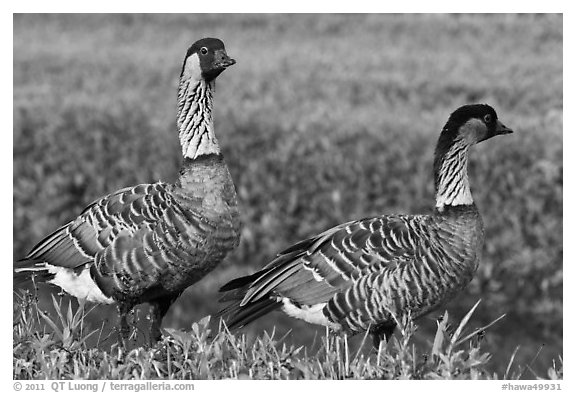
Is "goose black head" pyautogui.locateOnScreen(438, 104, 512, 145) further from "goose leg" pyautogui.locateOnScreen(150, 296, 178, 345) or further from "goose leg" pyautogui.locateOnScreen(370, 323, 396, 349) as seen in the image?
"goose leg" pyautogui.locateOnScreen(150, 296, 178, 345)

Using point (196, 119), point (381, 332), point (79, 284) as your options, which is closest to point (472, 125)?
point (381, 332)

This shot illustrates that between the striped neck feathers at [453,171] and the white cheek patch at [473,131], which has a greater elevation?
the white cheek patch at [473,131]

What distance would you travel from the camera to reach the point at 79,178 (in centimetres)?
959

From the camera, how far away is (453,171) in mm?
5969

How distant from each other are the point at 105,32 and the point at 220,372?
25.1 feet

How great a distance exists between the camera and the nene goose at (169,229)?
5.64m

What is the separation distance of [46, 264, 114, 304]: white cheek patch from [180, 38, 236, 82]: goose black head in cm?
144

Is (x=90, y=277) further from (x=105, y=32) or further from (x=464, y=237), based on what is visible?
(x=105, y=32)

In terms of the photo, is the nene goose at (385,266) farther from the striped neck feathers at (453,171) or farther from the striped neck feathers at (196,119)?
the striped neck feathers at (196,119)

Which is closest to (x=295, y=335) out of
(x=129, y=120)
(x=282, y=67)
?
(x=129, y=120)

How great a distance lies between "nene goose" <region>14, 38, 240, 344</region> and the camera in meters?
5.64

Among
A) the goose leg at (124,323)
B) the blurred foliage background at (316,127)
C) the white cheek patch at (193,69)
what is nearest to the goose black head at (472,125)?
the white cheek patch at (193,69)

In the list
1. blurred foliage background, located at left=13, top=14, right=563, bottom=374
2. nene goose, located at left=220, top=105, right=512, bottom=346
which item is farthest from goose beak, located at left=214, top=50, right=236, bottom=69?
blurred foliage background, located at left=13, top=14, right=563, bottom=374

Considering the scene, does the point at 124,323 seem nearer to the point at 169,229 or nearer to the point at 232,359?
the point at 169,229
